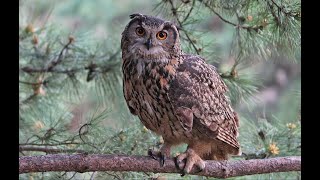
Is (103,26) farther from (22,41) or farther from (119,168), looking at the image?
(119,168)

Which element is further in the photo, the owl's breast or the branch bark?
the owl's breast

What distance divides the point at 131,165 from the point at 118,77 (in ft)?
4.08

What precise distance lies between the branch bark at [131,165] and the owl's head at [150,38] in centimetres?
37

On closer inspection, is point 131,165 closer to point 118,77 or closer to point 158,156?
point 158,156

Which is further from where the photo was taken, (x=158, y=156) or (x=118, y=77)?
(x=118, y=77)

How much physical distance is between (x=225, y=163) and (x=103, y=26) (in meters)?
4.00

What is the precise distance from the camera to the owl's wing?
2.18 m

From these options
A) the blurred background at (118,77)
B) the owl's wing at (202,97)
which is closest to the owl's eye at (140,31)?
the owl's wing at (202,97)

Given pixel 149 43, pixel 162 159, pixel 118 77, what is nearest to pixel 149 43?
pixel 149 43

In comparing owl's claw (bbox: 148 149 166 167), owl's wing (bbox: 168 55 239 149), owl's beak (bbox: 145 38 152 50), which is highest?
owl's beak (bbox: 145 38 152 50)

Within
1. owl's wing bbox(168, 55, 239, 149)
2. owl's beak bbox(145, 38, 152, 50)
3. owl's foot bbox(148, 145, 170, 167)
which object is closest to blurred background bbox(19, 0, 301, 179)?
owl's foot bbox(148, 145, 170, 167)

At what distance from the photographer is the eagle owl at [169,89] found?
2.16 metres

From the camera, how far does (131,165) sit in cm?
202

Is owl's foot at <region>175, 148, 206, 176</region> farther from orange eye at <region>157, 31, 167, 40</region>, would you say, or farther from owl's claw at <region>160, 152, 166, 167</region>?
orange eye at <region>157, 31, 167, 40</region>
